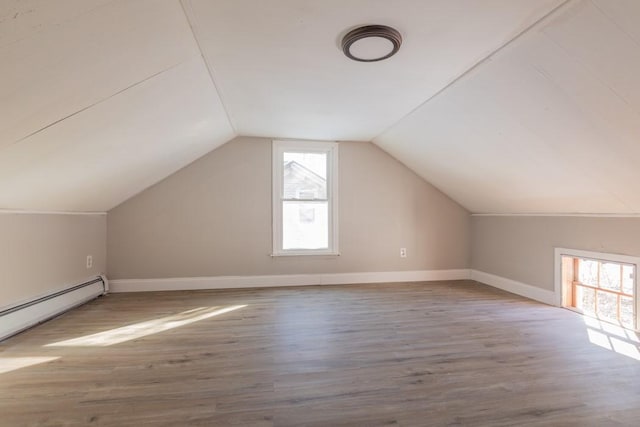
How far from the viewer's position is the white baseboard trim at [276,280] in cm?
382

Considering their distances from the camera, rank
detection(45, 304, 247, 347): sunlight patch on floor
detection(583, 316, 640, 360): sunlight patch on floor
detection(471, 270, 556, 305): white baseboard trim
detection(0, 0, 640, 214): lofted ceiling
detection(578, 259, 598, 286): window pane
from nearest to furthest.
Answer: detection(0, 0, 640, 214): lofted ceiling < detection(583, 316, 640, 360): sunlight patch on floor < detection(45, 304, 247, 347): sunlight patch on floor < detection(578, 259, 598, 286): window pane < detection(471, 270, 556, 305): white baseboard trim

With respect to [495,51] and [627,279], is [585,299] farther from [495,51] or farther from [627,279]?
[495,51]

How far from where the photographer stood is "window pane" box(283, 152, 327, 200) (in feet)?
13.8

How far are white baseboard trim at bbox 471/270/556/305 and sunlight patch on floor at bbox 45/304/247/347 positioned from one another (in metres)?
3.36

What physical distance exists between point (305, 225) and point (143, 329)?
7.48ft

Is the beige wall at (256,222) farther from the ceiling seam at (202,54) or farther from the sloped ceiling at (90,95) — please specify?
the ceiling seam at (202,54)

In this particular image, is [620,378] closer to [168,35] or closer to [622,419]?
[622,419]

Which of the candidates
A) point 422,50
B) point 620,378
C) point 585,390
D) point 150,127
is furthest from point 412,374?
point 150,127

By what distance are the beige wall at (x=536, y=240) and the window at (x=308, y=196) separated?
2155 mm

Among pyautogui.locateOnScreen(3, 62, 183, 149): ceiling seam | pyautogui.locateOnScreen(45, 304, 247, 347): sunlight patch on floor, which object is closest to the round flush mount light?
pyautogui.locateOnScreen(3, 62, 183, 149): ceiling seam

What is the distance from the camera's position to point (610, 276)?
2930 millimetres

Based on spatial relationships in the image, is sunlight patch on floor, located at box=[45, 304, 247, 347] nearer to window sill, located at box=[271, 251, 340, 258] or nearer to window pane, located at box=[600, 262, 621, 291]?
window sill, located at box=[271, 251, 340, 258]

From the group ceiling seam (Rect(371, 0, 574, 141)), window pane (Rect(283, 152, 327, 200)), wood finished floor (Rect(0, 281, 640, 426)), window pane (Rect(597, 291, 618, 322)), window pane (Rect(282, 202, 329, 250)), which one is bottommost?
wood finished floor (Rect(0, 281, 640, 426))

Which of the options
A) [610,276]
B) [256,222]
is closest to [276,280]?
[256,222]
